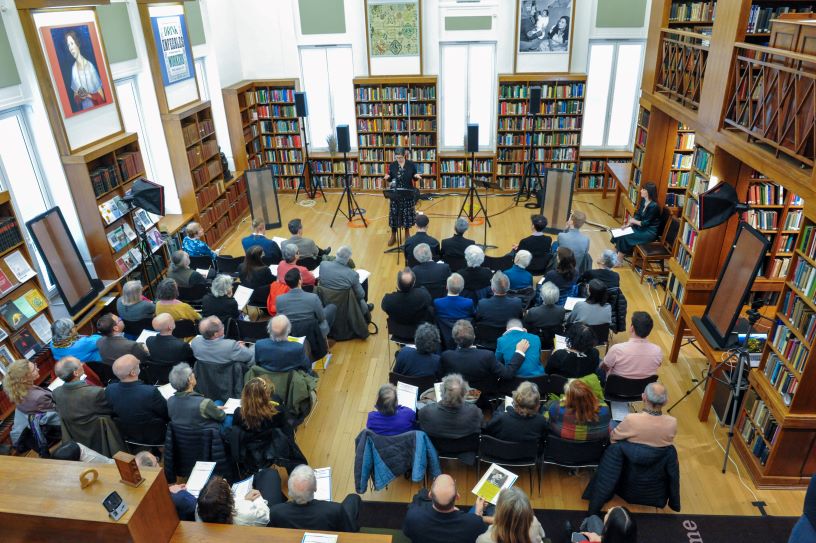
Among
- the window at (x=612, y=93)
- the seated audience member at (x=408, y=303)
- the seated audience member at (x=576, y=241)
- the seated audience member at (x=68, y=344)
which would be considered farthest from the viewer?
the window at (x=612, y=93)

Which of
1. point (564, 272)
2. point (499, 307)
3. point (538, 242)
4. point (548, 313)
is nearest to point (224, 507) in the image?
point (499, 307)

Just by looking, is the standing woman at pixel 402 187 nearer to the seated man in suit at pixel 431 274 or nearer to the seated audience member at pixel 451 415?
the seated man in suit at pixel 431 274

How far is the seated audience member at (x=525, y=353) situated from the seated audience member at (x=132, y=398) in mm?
2911

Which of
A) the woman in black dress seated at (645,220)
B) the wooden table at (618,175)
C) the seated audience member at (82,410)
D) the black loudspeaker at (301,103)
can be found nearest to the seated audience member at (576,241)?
the woman in black dress seated at (645,220)

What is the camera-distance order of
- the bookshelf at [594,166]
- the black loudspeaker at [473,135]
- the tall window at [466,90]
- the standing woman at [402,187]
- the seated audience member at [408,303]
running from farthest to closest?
Result: the bookshelf at [594,166], the tall window at [466,90], the black loudspeaker at [473,135], the standing woman at [402,187], the seated audience member at [408,303]

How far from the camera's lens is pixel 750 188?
6.06 meters

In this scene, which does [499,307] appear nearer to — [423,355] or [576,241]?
[423,355]

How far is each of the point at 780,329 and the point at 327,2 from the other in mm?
9643

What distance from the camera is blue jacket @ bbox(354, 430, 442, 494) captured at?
4.05 m

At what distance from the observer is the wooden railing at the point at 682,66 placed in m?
6.40

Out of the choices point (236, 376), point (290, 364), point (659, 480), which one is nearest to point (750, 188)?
point (659, 480)

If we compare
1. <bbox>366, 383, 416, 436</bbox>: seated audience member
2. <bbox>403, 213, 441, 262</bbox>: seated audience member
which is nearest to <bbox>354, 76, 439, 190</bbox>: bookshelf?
<bbox>403, 213, 441, 262</bbox>: seated audience member

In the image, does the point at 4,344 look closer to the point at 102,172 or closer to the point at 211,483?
the point at 102,172

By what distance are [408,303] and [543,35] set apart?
24.4ft
